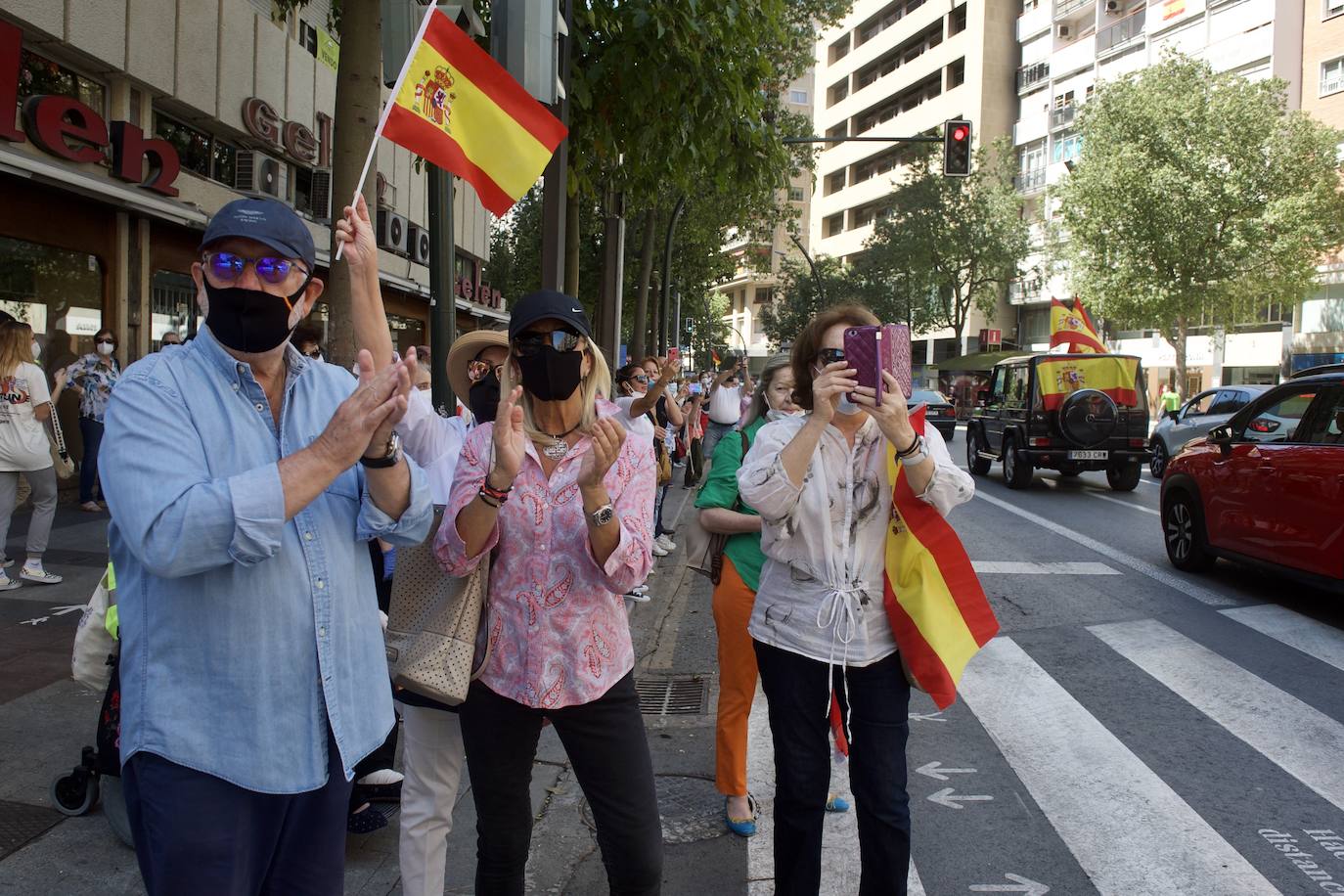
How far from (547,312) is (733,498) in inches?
57.2

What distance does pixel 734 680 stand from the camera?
3.91 metres

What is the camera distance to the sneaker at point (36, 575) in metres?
7.30

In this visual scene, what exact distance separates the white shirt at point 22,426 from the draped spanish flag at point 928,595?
6.49 m

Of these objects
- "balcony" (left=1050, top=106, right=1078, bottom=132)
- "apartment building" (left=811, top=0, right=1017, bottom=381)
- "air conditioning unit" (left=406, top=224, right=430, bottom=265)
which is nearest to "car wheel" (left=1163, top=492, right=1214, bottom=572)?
"air conditioning unit" (left=406, top=224, right=430, bottom=265)

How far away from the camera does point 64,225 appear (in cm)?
1167

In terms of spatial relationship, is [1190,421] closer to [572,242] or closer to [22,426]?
[572,242]

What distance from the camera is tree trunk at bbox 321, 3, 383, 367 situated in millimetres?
5688

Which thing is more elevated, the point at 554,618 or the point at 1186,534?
the point at 554,618

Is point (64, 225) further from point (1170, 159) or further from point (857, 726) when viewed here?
point (1170, 159)

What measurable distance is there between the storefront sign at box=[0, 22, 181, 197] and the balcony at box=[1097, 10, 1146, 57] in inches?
1656

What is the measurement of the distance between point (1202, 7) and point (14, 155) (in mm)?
41882

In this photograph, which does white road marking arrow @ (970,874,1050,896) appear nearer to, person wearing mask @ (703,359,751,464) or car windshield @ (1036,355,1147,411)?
person wearing mask @ (703,359,751,464)

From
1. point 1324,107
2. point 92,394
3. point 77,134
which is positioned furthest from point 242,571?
point 1324,107

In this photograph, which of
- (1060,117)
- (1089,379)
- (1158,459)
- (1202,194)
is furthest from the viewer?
(1060,117)
